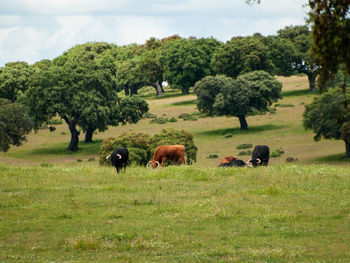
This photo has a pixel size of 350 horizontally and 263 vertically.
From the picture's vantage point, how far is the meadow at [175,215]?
1426 cm

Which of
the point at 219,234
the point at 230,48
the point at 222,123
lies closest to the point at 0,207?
the point at 219,234

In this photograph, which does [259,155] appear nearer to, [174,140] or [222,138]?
[174,140]

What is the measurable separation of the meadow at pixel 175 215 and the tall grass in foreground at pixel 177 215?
33 millimetres

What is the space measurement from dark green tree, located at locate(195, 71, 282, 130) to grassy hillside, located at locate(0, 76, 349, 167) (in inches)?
136

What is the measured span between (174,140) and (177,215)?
33.2m

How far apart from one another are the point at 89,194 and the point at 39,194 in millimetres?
2067

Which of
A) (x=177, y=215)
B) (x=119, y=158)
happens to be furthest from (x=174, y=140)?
(x=177, y=215)

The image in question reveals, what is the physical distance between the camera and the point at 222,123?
96.0m

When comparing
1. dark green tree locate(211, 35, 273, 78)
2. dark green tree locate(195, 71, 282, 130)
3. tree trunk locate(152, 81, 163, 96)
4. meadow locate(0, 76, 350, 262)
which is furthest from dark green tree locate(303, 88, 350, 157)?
tree trunk locate(152, 81, 163, 96)

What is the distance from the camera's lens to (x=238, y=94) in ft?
280

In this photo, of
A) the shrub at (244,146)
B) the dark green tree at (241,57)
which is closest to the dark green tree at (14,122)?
the shrub at (244,146)

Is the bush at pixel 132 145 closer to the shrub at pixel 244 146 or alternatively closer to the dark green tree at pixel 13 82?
the shrub at pixel 244 146

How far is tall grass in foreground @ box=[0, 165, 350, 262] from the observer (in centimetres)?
1424

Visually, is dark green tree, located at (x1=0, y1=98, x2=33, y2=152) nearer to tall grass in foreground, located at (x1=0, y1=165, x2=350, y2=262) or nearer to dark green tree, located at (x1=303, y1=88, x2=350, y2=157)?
dark green tree, located at (x1=303, y1=88, x2=350, y2=157)
